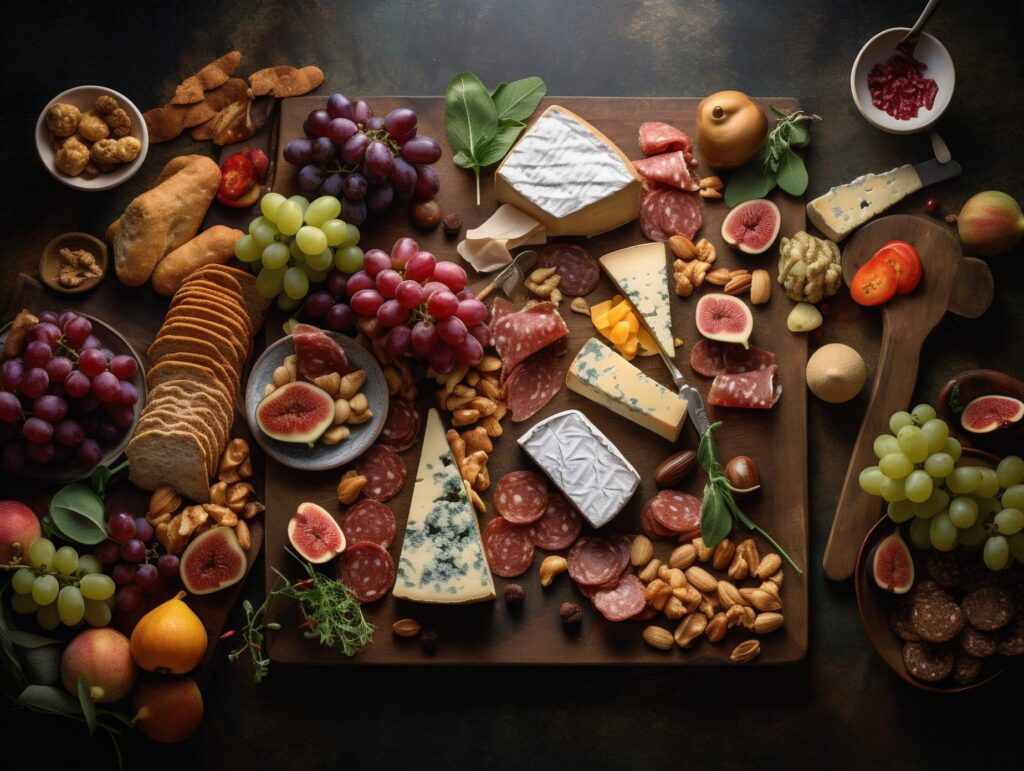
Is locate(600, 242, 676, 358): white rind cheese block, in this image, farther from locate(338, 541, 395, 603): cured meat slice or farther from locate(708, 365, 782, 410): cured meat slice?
→ locate(338, 541, 395, 603): cured meat slice

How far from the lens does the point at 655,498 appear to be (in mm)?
2857

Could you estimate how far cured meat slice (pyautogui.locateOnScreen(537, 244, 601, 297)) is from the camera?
2.96m

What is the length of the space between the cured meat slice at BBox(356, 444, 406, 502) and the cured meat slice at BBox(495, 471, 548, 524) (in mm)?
304

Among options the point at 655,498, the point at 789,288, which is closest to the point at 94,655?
the point at 655,498

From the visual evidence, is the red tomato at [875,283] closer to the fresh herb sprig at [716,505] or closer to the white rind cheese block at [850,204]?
the white rind cheese block at [850,204]

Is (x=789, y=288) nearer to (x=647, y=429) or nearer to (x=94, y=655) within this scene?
(x=647, y=429)

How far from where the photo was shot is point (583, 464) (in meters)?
2.80

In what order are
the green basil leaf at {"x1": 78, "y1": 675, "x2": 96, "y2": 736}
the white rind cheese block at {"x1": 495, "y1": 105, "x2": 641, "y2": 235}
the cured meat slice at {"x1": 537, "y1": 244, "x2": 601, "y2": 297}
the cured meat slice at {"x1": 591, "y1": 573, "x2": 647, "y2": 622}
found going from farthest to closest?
1. the cured meat slice at {"x1": 537, "y1": 244, "x2": 601, "y2": 297}
2. the white rind cheese block at {"x1": 495, "y1": 105, "x2": 641, "y2": 235}
3. the cured meat slice at {"x1": 591, "y1": 573, "x2": 647, "y2": 622}
4. the green basil leaf at {"x1": 78, "y1": 675, "x2": 96, "y2": 736}

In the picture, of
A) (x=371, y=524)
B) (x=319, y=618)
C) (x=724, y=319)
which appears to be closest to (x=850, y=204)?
(x=724, y=319)

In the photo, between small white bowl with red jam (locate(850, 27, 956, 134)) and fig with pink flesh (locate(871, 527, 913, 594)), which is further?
small white bowl with red jam (locate(850, 27, 956, 134))

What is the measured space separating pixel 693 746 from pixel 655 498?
0.76m

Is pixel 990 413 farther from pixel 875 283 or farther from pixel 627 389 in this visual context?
pixel 627 389

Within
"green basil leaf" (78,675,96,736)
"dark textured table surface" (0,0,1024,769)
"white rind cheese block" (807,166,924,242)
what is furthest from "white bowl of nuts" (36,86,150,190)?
"white rind cheese block" (807,166,924,242)

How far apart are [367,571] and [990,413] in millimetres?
1915
